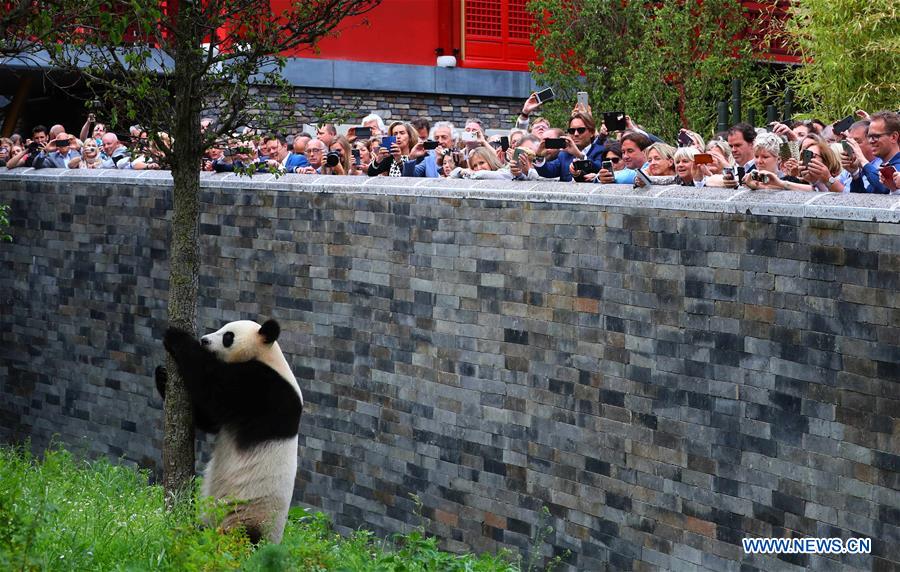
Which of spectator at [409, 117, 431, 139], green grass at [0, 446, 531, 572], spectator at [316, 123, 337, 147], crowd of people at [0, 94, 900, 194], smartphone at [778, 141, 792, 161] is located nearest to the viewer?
green grass at [0, 446, 531, 572]

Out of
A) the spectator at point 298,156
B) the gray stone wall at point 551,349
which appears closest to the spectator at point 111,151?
the gray stone wall at point 551,349

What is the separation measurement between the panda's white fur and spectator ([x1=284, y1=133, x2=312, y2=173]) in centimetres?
468

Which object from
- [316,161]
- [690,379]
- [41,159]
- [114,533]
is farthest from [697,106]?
[114,533]

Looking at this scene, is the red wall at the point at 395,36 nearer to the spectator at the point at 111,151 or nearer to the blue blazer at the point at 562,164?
the spectator at the point at 111,151

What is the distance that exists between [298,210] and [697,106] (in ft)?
26.4

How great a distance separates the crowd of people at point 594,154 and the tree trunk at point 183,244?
0.24 metres

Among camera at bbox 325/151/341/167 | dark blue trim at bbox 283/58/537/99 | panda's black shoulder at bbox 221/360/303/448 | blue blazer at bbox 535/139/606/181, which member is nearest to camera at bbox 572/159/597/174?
blue blazer at bbox 535/139/606/181

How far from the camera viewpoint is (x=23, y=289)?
13758mm

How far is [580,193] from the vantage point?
8.29 meters

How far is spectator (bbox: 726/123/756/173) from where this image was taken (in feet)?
25.1

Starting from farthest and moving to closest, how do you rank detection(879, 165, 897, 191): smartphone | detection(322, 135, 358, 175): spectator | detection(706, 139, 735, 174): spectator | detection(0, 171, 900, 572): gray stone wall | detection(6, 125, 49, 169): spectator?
detection(6, 125, 49, 169): spectator < detection(322, 135, 358, 175): spectator < detection(706, 139, 735, 174): spectator < detection(0, 171, 900, 572): gray stone wall < detection(879, 165, 897, 191): smartphone

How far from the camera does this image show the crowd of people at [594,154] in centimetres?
697

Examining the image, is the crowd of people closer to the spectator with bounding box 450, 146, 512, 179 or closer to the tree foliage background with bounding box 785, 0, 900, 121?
the spectator with bounding box 450, 146, 512, 179

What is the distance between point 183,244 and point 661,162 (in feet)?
10.3
